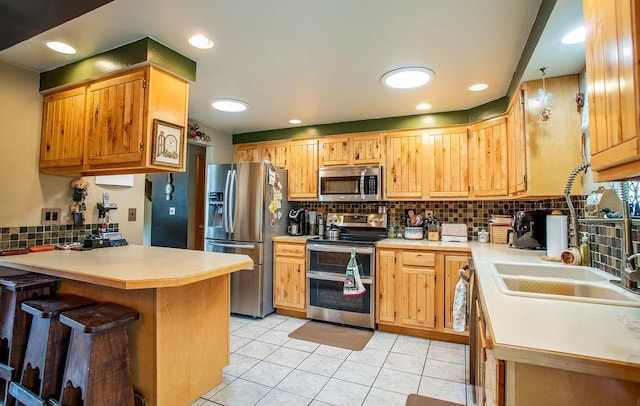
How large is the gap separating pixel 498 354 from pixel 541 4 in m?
1.77

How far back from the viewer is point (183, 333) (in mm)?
1862

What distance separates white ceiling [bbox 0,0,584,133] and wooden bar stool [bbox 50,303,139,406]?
1651 millimetres

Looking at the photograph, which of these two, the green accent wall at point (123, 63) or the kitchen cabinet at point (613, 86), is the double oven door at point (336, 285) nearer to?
the green accent wall at point (123, 63)

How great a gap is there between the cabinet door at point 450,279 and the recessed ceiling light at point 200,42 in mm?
2663

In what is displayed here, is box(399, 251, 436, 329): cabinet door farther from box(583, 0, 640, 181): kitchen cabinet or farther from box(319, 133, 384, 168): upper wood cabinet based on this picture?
box(583, 0, 640, 181): kitchen cabinet

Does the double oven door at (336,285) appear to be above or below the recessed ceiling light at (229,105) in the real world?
below

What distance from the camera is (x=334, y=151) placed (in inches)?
150

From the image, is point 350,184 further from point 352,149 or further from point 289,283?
point 289,283

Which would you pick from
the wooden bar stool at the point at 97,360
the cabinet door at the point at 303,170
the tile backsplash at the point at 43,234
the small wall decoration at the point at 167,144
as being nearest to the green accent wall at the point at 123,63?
the small wall decoration at the point at 167,144

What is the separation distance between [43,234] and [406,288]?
3.22 metres

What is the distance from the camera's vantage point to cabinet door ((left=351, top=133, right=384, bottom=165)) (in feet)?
11.8

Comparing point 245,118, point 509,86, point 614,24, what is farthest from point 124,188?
point 509,86

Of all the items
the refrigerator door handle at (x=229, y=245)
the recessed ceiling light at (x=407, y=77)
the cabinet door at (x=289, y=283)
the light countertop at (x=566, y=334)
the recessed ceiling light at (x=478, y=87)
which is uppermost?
the recessed ceiling light at (x=478, y=87)

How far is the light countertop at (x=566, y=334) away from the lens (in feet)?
2.41
